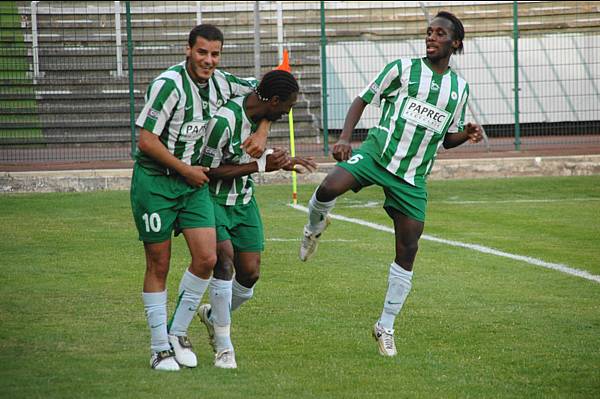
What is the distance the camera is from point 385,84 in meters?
7.25

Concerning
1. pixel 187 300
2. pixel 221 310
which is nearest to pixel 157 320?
pixel 187 300

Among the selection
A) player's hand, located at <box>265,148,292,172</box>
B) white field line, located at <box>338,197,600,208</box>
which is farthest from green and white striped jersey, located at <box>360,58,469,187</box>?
white field line, located at <box>338,197,600,208</box>

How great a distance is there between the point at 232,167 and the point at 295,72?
17.6 metres

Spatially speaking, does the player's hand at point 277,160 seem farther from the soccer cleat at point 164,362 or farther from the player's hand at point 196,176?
the soccer cleat at point 164,362

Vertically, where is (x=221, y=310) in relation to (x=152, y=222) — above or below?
below

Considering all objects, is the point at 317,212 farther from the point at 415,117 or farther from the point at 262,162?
the point at 262,162

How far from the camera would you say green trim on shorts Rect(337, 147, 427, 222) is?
696 centimetres

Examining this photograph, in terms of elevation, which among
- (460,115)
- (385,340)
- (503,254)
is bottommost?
(503,254)

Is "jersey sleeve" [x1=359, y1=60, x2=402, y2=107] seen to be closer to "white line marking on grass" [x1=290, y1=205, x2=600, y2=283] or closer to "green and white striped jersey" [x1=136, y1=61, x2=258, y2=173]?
"green and white striped jersey" [x1=136, y1=61, x2=258, y2=173]

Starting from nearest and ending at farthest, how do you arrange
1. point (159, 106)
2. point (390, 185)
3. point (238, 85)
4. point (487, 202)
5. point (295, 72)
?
1. point (159, 106)
2. point (238, 85)
3. point (390, 185)
4. point (487, 202)
5. point (295, 72)

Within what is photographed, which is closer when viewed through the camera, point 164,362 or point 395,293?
point 164,362

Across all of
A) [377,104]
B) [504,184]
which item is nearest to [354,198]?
[504,184]

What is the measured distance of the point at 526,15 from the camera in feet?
85.4

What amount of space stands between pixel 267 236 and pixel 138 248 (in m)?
1.64
